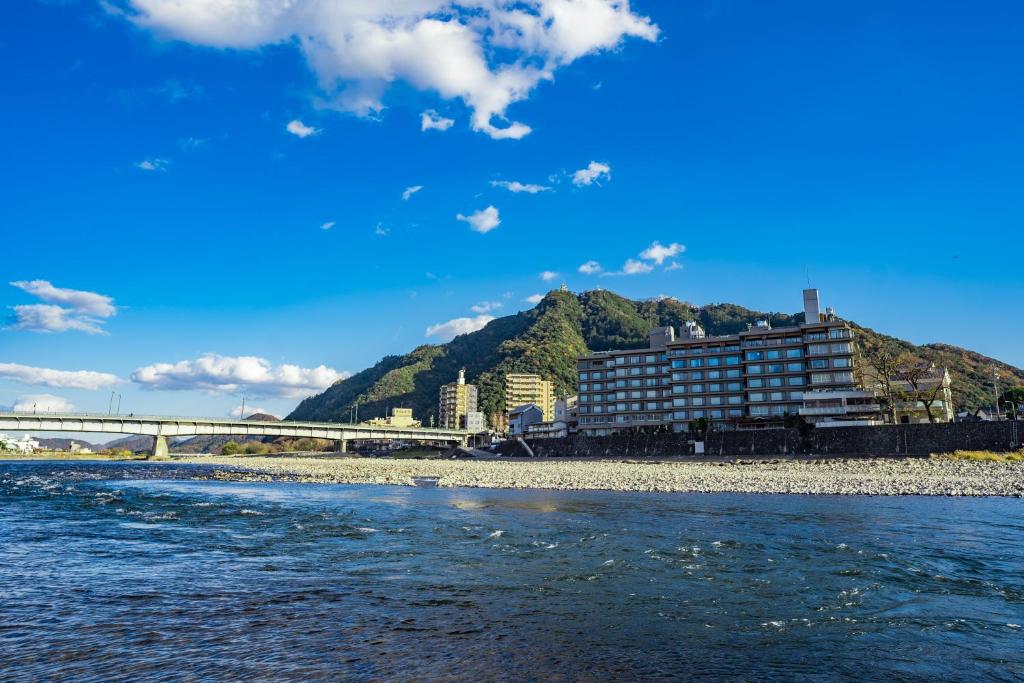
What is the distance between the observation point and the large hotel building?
289 ft

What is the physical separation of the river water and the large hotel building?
233 feet

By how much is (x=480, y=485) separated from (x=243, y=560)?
94.9ft

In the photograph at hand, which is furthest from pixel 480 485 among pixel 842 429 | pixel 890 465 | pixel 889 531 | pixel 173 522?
pixel 842 429

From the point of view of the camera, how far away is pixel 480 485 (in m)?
43.1

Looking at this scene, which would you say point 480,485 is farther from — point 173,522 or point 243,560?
point 243,560

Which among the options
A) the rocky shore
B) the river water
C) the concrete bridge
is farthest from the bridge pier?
the river water

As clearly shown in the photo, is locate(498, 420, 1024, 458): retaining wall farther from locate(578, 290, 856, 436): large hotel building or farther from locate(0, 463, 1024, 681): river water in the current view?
locate(0, 463, 1024, 681): river water

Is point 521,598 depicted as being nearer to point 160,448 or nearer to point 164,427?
point 164,427

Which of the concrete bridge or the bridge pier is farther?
the bridge pier

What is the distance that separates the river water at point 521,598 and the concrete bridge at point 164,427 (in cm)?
8882

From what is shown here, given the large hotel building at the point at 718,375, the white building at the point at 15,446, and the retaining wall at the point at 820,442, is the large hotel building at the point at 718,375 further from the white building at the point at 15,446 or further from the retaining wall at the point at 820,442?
the white building at the point at 15,446

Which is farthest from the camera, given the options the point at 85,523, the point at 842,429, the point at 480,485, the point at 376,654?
the point at 842,429

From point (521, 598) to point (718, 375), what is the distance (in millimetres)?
91766

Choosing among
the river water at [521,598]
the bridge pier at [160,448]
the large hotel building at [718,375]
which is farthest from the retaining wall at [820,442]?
the bridge pier at [160,448]
